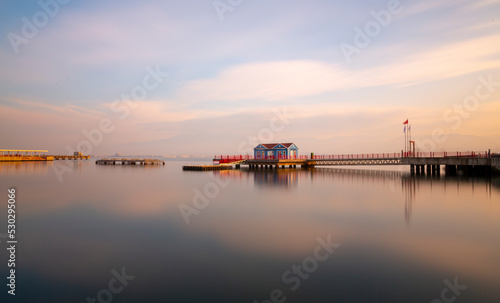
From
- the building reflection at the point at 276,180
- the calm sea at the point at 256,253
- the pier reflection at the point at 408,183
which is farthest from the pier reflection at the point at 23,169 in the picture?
the pier reflection at the point at 408,183

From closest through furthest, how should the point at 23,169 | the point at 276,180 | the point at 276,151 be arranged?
the point at 276,180, the point at 23,169, the point at 276,151

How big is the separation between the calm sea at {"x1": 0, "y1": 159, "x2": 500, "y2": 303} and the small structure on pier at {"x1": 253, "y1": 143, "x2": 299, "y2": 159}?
1485 inches

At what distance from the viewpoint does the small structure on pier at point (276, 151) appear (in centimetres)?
5569

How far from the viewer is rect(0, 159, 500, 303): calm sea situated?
6.84m

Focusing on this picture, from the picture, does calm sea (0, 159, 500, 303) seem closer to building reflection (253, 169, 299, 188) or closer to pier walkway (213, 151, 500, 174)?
building reflection (253, 169, 299, 188)

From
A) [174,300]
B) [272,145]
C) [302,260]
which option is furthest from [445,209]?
[272,145]

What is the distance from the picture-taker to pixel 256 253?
934 centimetres

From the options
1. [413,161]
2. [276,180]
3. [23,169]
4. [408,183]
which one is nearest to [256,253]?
[276,180]

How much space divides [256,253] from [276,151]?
47.5 meters

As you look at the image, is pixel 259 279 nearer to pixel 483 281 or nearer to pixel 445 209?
pixel 483 281

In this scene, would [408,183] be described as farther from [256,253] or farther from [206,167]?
[206,167]

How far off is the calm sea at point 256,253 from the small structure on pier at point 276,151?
37.7 meters

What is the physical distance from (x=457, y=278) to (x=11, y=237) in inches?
Result: 569

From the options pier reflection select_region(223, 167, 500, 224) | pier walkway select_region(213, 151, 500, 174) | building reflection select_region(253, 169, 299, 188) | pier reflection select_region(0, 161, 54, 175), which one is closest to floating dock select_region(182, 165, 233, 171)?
pier walkway select_region(213, 151, 500, 174)
